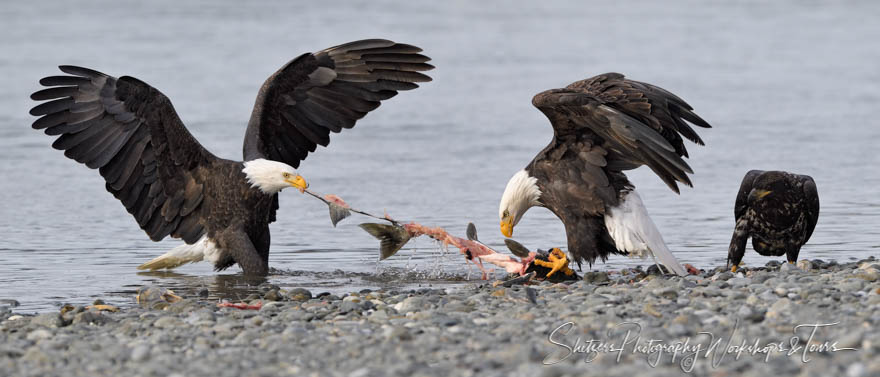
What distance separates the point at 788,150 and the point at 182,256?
6.10 meters

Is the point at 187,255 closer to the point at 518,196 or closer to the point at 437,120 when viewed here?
the point at 518,196

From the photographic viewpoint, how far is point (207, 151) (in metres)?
6.65

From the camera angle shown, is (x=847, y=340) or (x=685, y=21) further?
(x=685, y=21)

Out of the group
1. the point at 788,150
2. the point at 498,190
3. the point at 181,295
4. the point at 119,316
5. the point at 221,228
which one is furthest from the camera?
the point at 788,150

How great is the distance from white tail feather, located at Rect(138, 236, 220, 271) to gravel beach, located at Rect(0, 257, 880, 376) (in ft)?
4.17

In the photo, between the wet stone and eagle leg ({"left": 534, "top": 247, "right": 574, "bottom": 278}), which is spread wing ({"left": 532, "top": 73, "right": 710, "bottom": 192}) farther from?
the wet stone

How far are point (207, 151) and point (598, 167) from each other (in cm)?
214

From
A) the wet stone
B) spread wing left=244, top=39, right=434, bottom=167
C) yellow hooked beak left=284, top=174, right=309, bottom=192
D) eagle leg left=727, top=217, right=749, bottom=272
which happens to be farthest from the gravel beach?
spread wing left=244, top=39, right=434, bottom=167

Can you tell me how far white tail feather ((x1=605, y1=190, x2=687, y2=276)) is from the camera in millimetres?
6332

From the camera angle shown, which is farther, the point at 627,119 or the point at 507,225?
the point at 507,225

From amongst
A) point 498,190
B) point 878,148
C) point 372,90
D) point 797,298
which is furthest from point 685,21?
point 797,298

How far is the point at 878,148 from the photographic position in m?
11.0

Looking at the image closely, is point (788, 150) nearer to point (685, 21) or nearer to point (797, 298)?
point (797, 298)

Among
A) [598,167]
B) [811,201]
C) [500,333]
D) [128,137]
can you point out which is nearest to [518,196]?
[598,167]
